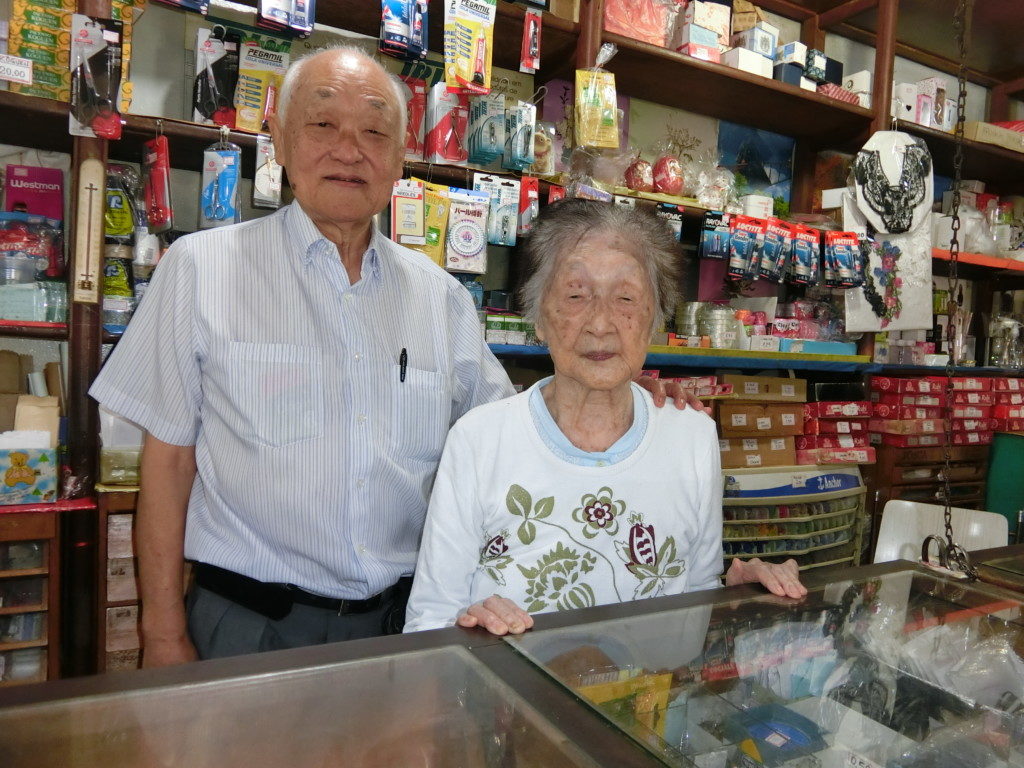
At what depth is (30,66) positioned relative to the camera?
6.24 ft

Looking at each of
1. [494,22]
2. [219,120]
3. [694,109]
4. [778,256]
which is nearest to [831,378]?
[778,256]

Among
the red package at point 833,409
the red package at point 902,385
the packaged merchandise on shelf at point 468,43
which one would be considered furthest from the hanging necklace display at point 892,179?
the packaged merchandise on shelf at point 468,43

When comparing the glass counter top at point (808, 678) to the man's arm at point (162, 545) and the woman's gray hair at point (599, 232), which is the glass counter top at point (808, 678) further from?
the man's arm at point (162, 545)

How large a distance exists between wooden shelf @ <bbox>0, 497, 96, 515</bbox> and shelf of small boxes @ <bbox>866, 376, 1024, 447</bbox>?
3.35 m

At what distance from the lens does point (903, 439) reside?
3.51 m

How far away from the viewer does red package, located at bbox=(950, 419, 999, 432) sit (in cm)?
374

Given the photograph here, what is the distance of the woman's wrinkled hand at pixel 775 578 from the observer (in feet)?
3.41

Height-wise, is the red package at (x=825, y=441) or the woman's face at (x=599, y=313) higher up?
the woman's face at (x=599, y=313)

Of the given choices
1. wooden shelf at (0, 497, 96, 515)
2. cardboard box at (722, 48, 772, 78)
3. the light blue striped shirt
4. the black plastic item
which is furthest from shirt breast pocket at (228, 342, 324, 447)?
the black plastic item

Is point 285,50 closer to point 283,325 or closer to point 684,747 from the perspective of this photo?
point 283,325

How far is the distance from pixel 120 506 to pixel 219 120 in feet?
3.93

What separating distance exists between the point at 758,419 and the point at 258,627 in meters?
2.30

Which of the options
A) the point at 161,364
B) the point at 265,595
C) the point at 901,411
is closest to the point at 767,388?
the point at 901,411

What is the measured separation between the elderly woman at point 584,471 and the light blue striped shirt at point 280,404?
27cm
